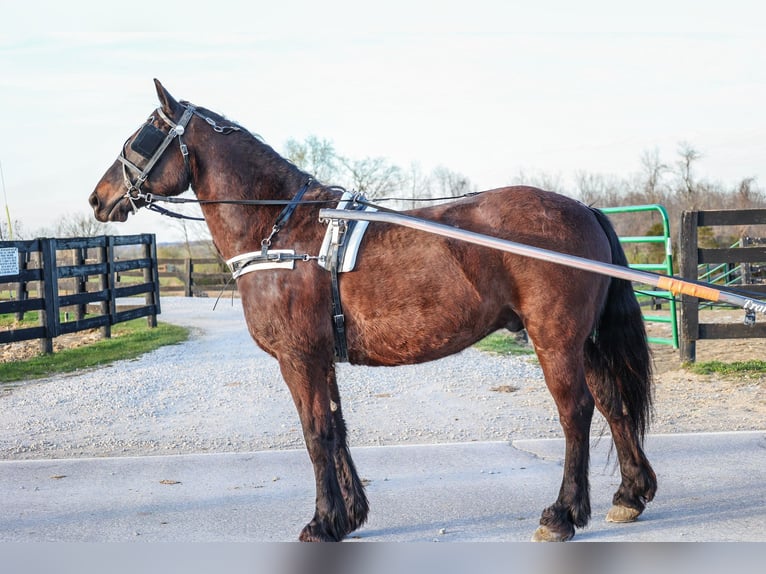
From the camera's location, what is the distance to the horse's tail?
440 centimetres

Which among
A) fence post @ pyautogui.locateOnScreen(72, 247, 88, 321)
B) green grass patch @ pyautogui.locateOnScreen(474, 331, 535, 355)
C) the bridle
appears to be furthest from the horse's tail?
fence post @ pyautogui.locateOnScreen(72, 247, 88, 321)

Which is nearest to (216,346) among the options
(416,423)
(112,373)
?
(112,373)

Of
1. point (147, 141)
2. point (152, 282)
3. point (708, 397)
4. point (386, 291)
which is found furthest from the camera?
point (152, 282)

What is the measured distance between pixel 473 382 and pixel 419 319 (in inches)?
184

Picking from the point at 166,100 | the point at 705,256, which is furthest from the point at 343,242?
the point at 705,256

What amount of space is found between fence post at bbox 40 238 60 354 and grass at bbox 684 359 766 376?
350 inches

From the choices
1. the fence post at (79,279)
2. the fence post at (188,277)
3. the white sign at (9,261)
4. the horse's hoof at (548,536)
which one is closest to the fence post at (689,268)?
the horse's hoof at (548,536)

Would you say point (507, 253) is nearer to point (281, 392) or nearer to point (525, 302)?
point (525, 302)

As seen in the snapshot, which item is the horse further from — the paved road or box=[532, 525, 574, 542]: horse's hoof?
the paved road

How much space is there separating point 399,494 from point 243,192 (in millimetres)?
2059

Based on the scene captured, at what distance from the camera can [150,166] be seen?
432 cm

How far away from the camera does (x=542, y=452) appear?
559cm

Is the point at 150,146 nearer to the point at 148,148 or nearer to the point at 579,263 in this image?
the point at 148,148

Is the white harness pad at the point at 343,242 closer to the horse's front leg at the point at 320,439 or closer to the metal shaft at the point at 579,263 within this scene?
the metal shaft at the point at 579,263
